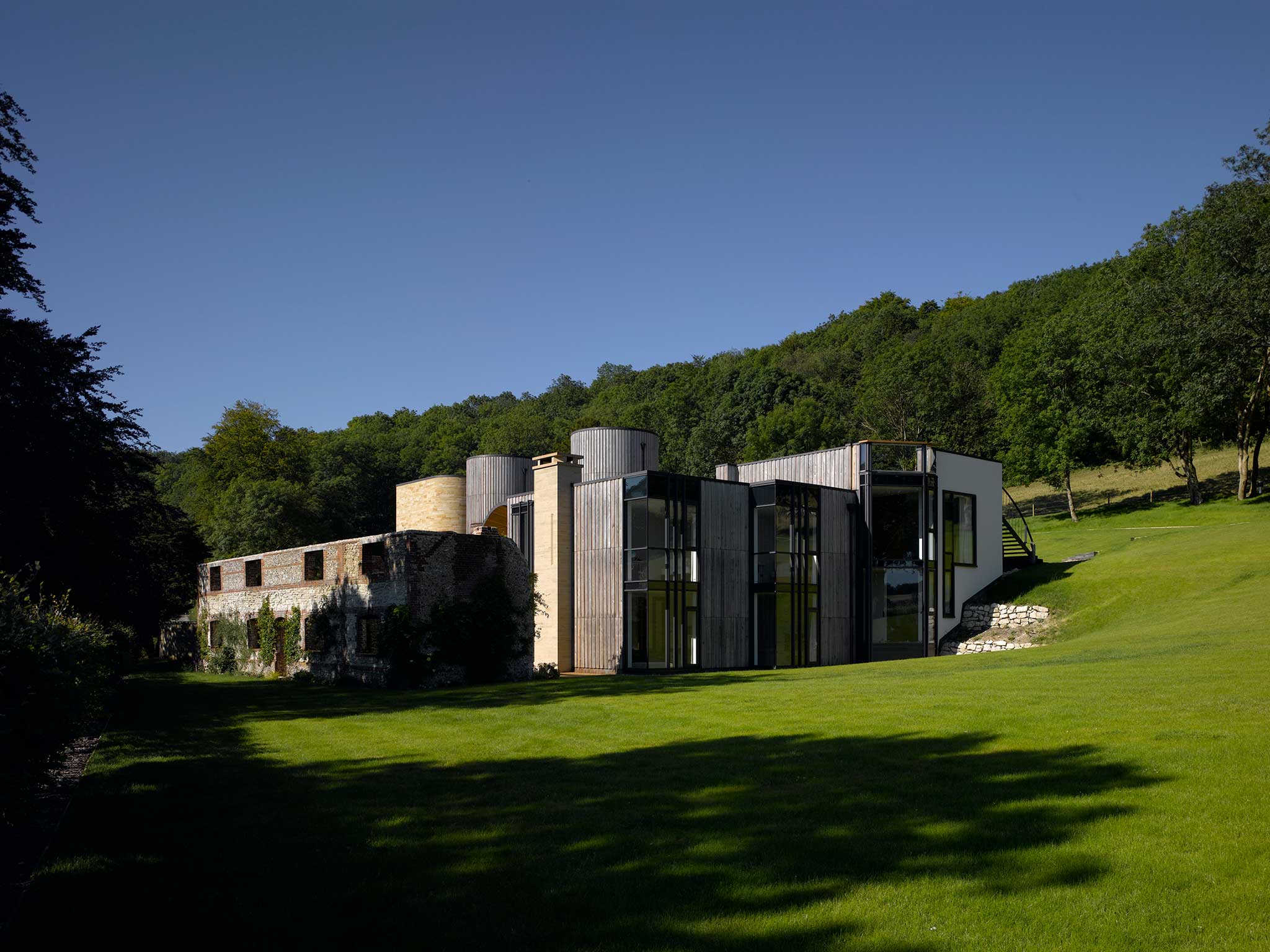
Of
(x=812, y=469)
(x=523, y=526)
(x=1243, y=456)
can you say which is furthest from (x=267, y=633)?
(x=1243, y=456)

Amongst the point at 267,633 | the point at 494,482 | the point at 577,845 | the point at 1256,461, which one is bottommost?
the point at 267,633

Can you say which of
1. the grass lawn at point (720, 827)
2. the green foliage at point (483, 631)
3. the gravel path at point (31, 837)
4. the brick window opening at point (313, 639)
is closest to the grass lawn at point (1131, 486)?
the green foliage at point (483, 631)

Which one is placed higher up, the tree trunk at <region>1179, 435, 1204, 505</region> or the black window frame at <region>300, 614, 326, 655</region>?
the tree trunk at <region>1179, 435, 1204, 505</region>

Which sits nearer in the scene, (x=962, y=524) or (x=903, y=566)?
(x=903, y=566)

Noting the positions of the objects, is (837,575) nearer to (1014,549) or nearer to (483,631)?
(1014,549)

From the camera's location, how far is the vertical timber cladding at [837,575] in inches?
1185

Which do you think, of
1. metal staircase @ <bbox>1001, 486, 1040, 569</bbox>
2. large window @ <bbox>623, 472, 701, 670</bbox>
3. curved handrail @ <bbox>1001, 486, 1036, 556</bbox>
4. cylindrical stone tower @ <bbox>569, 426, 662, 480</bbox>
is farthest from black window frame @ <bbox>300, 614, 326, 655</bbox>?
metal staircase @ <bbox>1001, 486, 1040, 569</bbox>

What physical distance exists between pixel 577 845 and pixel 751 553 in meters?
22.2

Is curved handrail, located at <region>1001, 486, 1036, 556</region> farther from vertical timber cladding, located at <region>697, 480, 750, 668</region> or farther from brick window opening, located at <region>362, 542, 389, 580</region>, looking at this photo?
brick window opening, located at <region>362, 542, 389, 580</region>

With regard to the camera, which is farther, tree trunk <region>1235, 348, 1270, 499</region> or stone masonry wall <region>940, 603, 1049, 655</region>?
tree trunk <region>1235, 348, 1270, 499</region>

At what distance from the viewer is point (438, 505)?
126ft

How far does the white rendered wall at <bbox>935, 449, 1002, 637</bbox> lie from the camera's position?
3189 centimetres

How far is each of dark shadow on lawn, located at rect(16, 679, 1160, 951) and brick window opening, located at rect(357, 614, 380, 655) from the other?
14113 mm

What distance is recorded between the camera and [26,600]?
33.8ft
